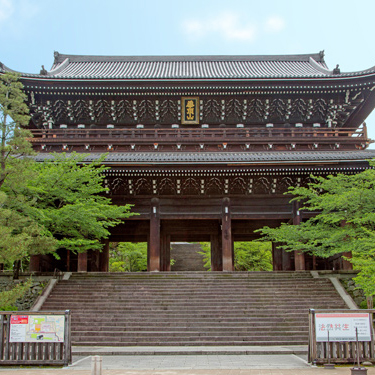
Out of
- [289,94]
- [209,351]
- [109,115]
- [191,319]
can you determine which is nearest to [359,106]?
[289,94]

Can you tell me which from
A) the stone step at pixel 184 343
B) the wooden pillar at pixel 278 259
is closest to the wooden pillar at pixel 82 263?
the stone step at pixel 184 343

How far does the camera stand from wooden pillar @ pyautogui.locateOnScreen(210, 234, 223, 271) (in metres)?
23.6

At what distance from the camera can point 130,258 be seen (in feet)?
106

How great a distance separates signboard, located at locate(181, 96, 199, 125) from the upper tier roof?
517 centimetres

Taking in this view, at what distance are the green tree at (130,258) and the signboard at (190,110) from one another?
39.5 feet

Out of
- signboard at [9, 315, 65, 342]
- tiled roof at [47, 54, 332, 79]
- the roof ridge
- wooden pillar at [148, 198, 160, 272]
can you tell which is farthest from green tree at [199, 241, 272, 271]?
signboard at [9, 315, 65, 342]

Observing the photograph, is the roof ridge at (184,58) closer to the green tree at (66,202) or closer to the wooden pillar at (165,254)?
the wooden pillar at (165,254)

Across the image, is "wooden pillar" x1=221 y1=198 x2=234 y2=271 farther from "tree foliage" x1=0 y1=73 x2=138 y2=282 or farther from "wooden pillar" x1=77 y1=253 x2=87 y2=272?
"wooden pillar" x1=77 y1=253 x2=87 y2=272

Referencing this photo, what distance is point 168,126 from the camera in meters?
23.9

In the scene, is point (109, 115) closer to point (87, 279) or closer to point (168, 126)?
point (168, 126)

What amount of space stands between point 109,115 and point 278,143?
9803 millimetres

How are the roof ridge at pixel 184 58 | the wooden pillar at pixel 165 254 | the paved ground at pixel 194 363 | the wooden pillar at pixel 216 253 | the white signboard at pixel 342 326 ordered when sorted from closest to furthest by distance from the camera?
the paved ground at pixel 194 363 < the white signboard at pixel 342 326 < the wooden pillar at pixel 216 253 < the wooden pillar at pixel 165 254 < the roof ridge at pixel 184 58

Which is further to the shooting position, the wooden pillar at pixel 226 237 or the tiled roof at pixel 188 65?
the tiled roof at pixel 188 65

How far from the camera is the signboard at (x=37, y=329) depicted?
959 cm
